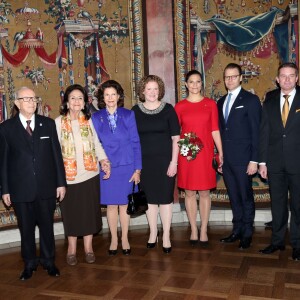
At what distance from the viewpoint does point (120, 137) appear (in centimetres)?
454

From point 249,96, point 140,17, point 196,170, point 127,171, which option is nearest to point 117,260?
point 127,171

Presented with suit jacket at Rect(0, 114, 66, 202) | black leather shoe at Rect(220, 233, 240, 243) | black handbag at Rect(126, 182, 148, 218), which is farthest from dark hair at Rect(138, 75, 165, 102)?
black leather shoe at Rect(220, 233, 240, 243)

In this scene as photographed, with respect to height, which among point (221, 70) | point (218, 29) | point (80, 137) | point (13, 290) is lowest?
point (13, 290)

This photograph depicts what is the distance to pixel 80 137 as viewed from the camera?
14.2 feet

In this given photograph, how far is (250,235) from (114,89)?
2123mm

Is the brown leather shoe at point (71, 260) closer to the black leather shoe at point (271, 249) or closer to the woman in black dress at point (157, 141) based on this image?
the woman in black dress at point (157, 141)

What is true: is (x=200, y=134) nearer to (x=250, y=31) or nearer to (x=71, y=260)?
(x=71, y=260)

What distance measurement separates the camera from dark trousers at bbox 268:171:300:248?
4.33 m

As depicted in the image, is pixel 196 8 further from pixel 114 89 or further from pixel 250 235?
pixel 250 235

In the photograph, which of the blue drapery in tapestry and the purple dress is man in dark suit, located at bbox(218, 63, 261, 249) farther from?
the blue drapery in tapestry

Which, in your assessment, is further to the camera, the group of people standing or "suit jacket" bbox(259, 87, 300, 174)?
"suit jacket" bbox(259, 87, 300, 174)

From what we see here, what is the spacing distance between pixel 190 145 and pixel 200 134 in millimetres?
209

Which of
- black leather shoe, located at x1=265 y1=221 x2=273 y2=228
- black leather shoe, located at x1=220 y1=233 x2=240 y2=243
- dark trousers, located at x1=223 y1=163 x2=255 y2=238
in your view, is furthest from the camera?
black leather shoe, located at x1=265 y1=221 x2=273 y2=228

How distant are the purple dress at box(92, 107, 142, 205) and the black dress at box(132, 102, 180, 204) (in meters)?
0.12
